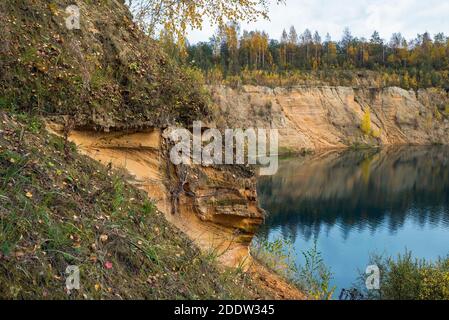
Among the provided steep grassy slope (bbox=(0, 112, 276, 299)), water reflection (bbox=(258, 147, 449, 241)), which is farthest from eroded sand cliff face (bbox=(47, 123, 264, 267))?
water reflection (bbox=(258, 147, 449, 241))

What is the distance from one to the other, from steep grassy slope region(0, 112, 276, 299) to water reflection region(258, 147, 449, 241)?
2007cm

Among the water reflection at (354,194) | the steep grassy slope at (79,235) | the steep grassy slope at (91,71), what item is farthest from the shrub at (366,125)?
the steep grassy slope at (79,235)

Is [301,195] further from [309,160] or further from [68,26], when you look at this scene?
[68,26]

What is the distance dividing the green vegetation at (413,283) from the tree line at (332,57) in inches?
2043

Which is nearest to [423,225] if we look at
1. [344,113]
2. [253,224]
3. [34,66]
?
[253,224]

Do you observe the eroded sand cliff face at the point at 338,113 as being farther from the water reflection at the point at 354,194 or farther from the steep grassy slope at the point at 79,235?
the steep grassy slope at the point at 79,235

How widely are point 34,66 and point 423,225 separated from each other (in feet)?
87.9

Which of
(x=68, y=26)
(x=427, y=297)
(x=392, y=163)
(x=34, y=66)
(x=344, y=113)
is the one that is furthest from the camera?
(x=344, y=113)

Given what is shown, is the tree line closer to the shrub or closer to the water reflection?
the shrub

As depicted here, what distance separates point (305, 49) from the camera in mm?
86938

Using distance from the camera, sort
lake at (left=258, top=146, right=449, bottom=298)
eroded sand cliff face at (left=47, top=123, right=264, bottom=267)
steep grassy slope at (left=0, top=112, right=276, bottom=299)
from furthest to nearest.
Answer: lake at (left=258, top=146, right=449, bottom=298)
eroded sand cliff face at (left=47, top=123, right=264, bottom=267)
steep grassy slope at (left=0, top=112, right=276, bottom=299)

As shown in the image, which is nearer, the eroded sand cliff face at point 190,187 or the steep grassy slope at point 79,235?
the steep grassy slope at point 79,235

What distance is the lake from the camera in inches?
883

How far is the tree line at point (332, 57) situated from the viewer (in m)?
73.4
